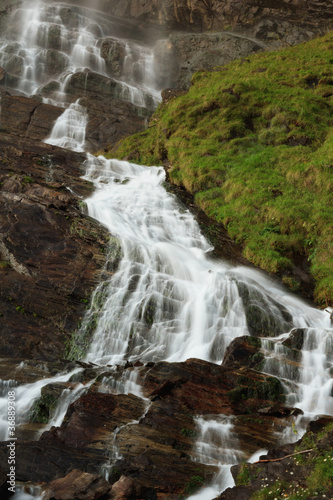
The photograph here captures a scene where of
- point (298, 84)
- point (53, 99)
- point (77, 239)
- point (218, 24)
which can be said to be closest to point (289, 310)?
point (77, 239)

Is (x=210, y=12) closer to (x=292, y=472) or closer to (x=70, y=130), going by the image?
(x=70, y=130)

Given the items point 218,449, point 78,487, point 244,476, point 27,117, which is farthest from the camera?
point 27,117

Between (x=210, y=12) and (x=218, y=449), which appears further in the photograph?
(x=210, y=12)

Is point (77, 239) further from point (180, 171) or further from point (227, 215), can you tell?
point (180, 171)

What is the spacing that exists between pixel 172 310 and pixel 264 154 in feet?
32.1

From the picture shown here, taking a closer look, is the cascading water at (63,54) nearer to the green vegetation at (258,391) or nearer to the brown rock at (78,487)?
the green vegetation at (258,391)

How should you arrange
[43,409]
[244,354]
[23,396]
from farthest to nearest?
[244,354] → [23,396] → [43,409]

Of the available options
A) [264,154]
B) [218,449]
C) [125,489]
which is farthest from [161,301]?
[264,154]

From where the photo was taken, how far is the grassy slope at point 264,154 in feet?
45.8

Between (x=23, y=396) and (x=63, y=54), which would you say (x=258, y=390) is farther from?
(x=63, y=54)

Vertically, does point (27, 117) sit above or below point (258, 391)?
below

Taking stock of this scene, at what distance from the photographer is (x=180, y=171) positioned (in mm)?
18203

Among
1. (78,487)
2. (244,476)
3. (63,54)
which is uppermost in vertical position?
(63,54)

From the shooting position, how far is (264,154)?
17.5m
